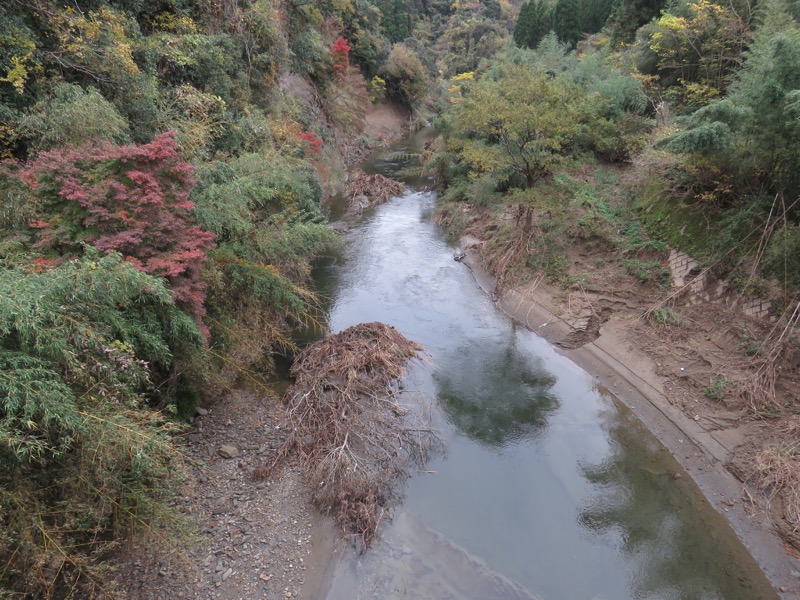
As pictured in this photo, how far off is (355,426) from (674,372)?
8270 mm

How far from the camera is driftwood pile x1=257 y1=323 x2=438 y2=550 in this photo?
8672 mm

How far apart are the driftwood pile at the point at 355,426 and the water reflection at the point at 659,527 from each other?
147 inches

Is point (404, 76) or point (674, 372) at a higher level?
point (404, 76)

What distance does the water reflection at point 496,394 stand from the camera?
11.0 metres

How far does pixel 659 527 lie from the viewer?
867cm

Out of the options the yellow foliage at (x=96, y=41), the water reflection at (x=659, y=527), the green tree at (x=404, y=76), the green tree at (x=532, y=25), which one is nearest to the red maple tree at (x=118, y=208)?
the yellow foliage at (x=96, y=41)

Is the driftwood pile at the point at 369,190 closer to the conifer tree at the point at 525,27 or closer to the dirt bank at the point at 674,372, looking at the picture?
the dirt bank at the point at 674,372

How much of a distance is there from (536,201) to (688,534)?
37.7 ft

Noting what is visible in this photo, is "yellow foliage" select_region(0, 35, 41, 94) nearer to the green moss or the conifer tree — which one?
the green moss

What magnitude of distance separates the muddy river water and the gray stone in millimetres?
3054

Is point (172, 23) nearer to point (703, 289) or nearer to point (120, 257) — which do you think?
point (120, 257)

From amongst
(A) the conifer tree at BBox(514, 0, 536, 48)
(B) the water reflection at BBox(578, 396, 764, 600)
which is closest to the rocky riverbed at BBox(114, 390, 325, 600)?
(B) the water reflection at BBox(578, 396, 764, 600)

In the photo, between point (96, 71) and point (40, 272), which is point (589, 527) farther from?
point (96, 71)

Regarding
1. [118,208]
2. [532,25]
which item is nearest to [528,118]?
[118,208]
